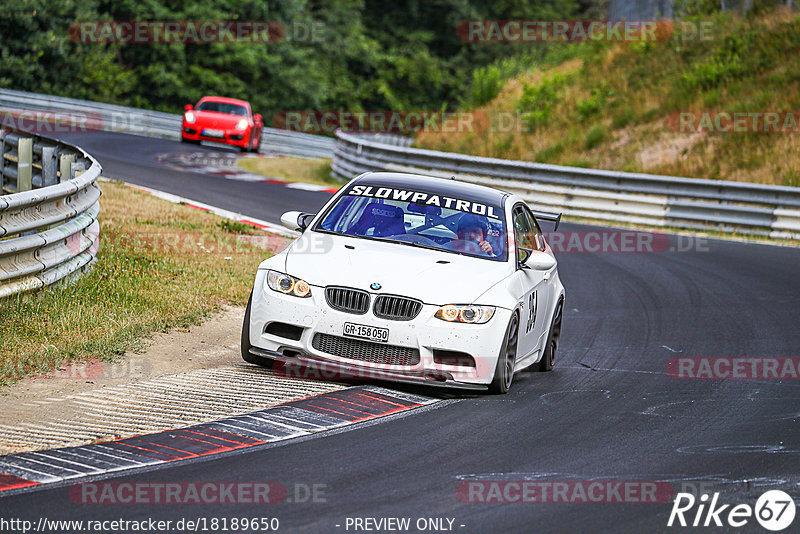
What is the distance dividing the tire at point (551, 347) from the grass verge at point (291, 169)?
1681cm

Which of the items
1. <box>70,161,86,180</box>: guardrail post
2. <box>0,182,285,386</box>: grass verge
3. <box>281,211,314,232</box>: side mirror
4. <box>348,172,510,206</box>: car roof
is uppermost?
<box>348,172,510,206</box>: car roof

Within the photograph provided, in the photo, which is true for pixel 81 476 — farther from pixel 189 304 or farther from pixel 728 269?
pixel 728 269

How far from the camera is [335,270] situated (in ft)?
26.7

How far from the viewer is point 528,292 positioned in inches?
347

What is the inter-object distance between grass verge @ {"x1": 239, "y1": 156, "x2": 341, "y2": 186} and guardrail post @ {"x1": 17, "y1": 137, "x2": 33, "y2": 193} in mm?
11204

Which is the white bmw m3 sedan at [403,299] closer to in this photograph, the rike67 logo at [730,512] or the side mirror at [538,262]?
the side mirror at [538,262]

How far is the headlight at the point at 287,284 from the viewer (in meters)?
8.07

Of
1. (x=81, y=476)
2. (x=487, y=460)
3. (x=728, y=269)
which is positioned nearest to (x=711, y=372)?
(x=487, y=460)

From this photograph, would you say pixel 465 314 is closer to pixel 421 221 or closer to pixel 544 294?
pixel 421 221

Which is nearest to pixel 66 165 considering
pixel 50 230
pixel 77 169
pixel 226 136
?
pixel 77 169

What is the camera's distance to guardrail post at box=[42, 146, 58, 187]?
46.6 feet

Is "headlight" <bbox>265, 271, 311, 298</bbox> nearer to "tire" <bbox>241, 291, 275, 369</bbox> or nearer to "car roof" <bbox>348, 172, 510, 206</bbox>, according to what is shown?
"tire" <bbox>241, 291, 275, 369</bbox>

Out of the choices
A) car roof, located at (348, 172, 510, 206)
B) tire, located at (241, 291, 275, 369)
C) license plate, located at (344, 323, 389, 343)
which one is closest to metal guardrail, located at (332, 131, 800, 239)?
car roof, located at (348, 172, 510, 206)

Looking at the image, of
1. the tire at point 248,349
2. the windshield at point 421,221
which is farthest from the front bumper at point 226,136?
the tire at point 248,349
